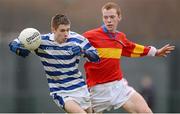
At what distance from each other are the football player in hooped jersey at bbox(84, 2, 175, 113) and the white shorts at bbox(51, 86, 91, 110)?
68 centimetres

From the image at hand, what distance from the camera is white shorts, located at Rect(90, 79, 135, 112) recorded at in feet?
44.7

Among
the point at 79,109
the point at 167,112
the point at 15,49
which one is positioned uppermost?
the point at 15,49

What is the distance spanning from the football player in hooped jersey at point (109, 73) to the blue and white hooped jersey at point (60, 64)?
2.53ft

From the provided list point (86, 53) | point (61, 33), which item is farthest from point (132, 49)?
point (61, 33)

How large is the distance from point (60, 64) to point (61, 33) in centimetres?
41

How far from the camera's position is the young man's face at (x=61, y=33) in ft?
41.3

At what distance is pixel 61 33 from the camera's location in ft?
41.5

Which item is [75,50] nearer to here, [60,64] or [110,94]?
[60,64]

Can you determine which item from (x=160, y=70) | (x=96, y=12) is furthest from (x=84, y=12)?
(x=160, y=70)

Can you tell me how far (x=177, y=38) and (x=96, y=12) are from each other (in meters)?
2.50

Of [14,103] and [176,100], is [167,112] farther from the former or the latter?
[14,103]

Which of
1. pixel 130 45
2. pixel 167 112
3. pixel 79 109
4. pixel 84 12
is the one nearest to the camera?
pixel 79 109

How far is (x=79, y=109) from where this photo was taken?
12594 millimetres

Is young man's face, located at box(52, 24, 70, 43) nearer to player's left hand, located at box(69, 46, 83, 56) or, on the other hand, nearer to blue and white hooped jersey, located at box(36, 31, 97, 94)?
blue and white hooped jersey, located at box(36, 31, 97, 94)
